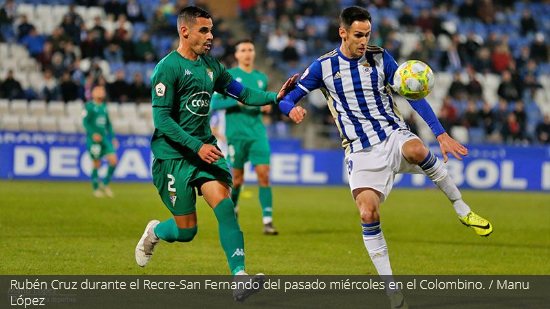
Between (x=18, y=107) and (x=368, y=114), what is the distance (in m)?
16.5

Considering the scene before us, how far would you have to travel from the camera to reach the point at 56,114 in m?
22.6

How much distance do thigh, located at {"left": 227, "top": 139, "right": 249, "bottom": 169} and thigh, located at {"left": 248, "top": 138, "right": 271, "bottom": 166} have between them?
0.31 ft

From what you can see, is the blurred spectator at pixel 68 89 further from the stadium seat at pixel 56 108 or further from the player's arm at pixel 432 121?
the player's arm at pixel 432 121

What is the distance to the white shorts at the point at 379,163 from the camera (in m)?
7.30

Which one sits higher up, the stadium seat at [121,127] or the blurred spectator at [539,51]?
the blurred spectator at [539,51]

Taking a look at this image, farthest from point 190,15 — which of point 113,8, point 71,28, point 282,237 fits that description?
point 113,8

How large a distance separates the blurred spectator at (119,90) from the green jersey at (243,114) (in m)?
11.1

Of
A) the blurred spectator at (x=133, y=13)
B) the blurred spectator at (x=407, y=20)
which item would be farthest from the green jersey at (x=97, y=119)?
the blurred spectator at (x=407, y=20)

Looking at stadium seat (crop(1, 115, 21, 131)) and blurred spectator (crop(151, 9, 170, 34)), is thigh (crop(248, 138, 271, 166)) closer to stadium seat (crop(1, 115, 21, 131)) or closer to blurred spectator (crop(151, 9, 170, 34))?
stadium seat (crop(1, 115, 21, 131))

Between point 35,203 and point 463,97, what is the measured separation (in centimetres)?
1415

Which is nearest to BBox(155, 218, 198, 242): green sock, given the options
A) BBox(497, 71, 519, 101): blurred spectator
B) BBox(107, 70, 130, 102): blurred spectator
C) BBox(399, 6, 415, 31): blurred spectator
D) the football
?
the football
